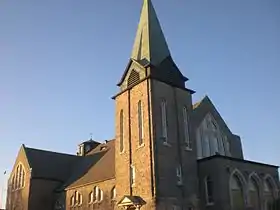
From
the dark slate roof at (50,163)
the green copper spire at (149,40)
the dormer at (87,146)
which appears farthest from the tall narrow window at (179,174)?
the dormer at (87,146)

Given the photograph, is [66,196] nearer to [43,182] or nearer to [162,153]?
[43,182]

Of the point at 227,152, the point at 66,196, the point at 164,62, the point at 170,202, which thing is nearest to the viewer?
the point at 170,202

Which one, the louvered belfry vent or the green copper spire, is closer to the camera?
the louvered belfry vent

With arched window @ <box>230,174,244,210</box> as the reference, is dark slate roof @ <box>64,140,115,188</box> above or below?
above

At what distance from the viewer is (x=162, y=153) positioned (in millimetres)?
29938

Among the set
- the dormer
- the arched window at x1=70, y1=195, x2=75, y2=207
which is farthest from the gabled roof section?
the dormer

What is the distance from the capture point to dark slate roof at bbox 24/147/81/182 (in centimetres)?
5031

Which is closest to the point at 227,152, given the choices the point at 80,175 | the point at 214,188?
the point at 214,188

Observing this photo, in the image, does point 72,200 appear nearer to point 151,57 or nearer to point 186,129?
point 186,129

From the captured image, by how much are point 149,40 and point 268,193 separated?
714 inches

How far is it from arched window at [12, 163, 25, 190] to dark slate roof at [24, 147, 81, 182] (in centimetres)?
228

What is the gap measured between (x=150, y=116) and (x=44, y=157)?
27.7 meters

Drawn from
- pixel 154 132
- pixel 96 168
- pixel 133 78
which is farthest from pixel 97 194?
pixel 133 78

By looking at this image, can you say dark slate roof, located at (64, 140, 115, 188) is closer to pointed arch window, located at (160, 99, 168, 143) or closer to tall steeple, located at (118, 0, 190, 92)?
pointed arch window, located at (160, 99, 168, 143)
